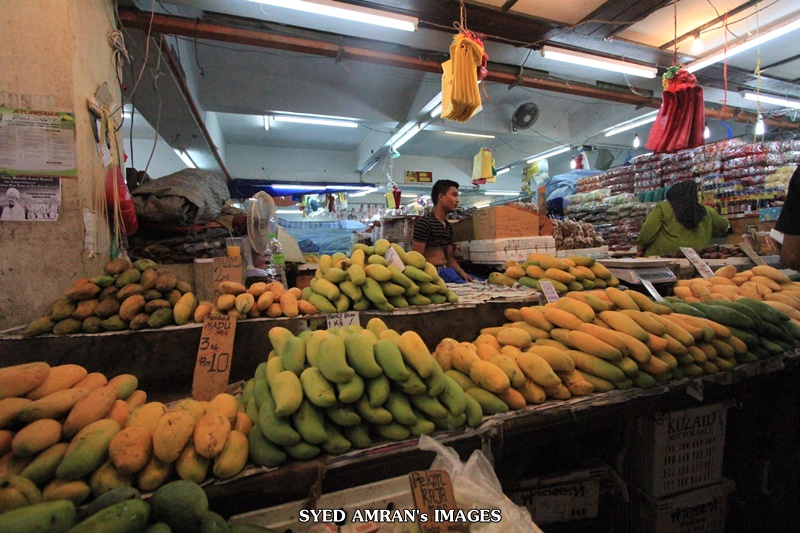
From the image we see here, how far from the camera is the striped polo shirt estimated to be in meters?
3.74

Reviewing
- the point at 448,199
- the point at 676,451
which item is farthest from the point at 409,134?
the point at 676,451

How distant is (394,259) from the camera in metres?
2.16

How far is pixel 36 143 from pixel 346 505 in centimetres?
269

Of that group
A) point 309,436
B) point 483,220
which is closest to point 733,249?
point 483,220

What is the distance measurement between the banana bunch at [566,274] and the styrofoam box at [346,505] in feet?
5.98

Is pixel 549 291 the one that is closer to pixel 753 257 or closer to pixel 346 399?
pixel 346 399

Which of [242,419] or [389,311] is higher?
[389,311]

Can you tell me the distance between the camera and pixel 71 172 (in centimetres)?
222

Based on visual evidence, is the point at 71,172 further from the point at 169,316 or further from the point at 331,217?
the point at 331,217

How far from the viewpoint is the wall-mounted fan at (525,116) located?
7.86 m

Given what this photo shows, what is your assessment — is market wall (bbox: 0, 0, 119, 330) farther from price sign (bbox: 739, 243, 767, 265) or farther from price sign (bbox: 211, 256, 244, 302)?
price sign (bbox: 739, 243, 767, 265)

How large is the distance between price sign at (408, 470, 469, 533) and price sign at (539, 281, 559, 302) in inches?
64.4

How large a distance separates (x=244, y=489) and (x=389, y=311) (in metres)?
1.09

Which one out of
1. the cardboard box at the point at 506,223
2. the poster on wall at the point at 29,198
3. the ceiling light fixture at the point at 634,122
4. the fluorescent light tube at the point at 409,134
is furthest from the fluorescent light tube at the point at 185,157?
the ceiling light fixture at the point at 634,122
